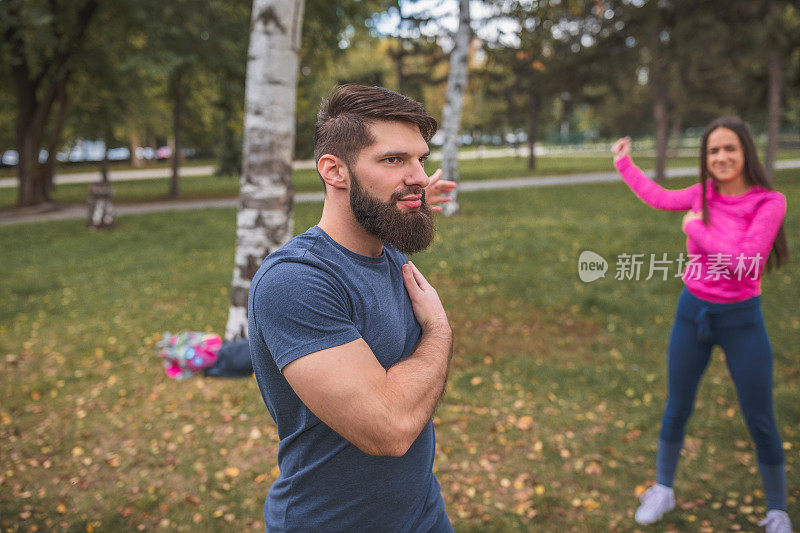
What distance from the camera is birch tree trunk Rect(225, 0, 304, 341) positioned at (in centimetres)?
569

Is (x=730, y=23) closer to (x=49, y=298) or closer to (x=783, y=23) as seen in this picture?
(x=783, y=23)

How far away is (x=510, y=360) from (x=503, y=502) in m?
2.45

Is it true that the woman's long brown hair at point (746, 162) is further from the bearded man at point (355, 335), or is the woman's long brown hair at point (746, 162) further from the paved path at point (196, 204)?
the paved path at point (196, 204)

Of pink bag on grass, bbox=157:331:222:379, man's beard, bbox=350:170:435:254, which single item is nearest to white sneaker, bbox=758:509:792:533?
man's beard, bbox=350:170:435:254

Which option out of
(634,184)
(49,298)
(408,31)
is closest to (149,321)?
(49,298)

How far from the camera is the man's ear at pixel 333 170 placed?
177 centimetres

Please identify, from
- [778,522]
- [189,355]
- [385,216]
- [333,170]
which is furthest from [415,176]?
[189,355]

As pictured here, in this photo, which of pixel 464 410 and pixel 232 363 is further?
pixel 232 363

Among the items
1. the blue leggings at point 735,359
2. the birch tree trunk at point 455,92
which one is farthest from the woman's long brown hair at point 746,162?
the birch tree trunk at point 455,92

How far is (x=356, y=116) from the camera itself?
68.9 inches

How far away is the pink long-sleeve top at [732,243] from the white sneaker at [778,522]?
4.68ft

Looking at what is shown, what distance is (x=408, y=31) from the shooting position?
15172mm

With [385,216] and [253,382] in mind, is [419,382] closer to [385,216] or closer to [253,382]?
[385,216]

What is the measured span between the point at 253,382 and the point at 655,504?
391 centimetres
